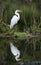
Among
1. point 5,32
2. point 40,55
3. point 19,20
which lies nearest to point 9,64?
point 40,55

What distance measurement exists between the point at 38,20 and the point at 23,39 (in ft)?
5.14

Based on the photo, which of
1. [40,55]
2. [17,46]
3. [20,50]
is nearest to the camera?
[40,55]

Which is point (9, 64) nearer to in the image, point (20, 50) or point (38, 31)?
point (20, 50)

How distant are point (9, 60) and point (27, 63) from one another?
0.58 metres

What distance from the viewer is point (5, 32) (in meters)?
9.79

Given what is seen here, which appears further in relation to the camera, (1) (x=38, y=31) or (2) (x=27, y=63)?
(1) (x=38, y=31)

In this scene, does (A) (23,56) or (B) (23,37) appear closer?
(A) (23,56)

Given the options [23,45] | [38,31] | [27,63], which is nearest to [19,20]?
[38,31]

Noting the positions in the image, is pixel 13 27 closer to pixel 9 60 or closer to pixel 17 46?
pixel 17 46

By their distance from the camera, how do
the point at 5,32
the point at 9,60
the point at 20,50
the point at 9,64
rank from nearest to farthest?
the point at 9,64 < the point at 9,60 < the point at 20,50 < the point at 5,32

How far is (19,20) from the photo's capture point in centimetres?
1133

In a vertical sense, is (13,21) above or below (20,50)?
above

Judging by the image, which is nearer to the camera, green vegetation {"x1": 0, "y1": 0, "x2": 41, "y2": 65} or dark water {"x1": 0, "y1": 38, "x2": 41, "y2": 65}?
dark water {"x1": 0, "y1": 38, "x2": 41, "y2": 65}

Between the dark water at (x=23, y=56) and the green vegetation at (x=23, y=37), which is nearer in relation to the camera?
the dark water at (x=23, y=56)
